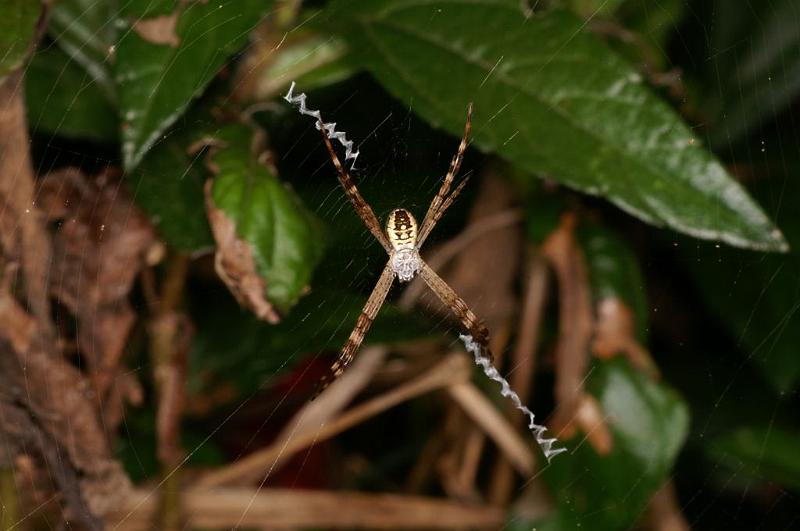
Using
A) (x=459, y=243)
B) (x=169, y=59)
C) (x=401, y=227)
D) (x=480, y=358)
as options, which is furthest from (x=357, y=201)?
(x=169, y=59)

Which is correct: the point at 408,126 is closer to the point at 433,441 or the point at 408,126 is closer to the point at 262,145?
the point at 262,145

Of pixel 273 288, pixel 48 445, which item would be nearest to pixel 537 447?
pixel 273 288

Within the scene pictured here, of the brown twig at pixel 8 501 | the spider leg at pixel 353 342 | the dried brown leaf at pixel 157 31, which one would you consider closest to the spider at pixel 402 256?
the spider leg at pixel 353 342

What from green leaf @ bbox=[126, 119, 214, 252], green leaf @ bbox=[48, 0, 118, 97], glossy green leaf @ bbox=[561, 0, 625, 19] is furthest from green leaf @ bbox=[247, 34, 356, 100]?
glossy green leaf @ bbox=[561, 0, 625, 19]

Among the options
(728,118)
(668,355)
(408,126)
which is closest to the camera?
(408,126)

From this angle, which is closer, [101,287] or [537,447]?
[101,287]

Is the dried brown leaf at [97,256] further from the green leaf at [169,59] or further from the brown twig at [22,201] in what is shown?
the green leaf at [169,59]

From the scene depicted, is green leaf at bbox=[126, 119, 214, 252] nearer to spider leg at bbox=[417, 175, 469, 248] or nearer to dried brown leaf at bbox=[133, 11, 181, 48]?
dried brown leaf at bbox=[133, 11, 181, 48]

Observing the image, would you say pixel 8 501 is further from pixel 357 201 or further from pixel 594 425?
pixel 594 425
